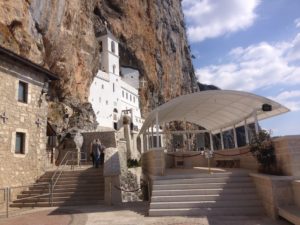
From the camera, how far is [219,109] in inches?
606

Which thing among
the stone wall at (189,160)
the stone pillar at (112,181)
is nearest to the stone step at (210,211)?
the stone pillar at (112,181)

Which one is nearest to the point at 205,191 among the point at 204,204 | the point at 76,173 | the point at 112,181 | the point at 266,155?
the point at 204,204

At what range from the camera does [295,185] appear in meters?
7.05

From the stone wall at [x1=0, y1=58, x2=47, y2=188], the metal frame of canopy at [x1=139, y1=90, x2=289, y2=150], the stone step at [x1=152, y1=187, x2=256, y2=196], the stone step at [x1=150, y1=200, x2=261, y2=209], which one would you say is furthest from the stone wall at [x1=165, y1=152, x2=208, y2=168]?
the stone step at [x1=150, y1=200, x2=261, y2=209]

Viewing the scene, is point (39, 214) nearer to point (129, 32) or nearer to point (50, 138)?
point (50, 138)

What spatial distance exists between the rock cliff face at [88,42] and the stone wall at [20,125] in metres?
4.36

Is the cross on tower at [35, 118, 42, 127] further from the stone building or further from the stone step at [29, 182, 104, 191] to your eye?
the stone step at [29, 182, 104, 191]

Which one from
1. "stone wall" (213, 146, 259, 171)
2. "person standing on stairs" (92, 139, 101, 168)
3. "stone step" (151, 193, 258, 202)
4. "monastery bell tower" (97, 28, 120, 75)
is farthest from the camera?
"monastery bell tower" (97, 28, 120, 75)

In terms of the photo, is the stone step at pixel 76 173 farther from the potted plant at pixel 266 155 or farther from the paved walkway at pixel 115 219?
the potted plant at pixel 266 155

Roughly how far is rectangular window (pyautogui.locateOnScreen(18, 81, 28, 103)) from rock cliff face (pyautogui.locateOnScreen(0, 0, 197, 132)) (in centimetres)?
425

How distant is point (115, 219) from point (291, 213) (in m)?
4.84

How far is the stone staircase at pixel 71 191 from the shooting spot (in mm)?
12398

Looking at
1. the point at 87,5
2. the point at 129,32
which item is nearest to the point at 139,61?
the point at 129,32

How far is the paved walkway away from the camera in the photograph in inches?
292
